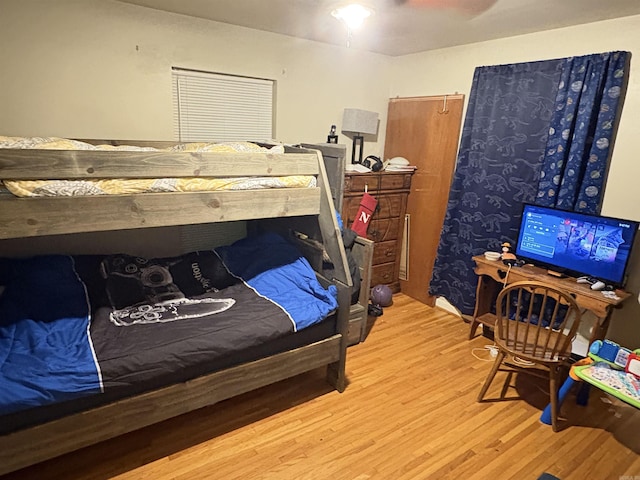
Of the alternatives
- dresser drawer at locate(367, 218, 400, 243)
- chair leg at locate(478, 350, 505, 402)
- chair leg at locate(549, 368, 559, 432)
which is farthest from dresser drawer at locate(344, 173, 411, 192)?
chair leg at locate(549, 368, 559, 432)

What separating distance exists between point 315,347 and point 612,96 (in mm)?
2376

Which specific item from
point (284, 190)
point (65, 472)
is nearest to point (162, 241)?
point (284, 190)

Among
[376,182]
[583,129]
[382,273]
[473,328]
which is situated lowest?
[473,328]

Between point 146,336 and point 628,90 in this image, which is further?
point 628,90

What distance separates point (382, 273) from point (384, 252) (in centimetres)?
21

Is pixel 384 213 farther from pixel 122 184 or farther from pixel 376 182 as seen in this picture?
pixel 122 184

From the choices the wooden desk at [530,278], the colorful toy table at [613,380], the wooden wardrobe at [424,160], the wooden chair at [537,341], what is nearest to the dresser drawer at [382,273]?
the wooden wardrobe at [424,160]

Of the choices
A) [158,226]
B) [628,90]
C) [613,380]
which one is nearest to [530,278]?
[613,380]

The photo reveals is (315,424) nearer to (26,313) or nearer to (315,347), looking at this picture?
(315,347)

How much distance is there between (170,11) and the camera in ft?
9.08

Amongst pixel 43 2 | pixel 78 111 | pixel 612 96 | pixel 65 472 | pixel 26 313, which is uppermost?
pixel 43 2

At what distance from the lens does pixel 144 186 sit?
1.83 meters

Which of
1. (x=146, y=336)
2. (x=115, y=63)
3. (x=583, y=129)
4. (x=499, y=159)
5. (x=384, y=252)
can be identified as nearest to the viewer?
(x=146, y=336)

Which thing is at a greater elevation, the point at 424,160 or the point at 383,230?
the point at 424,160
